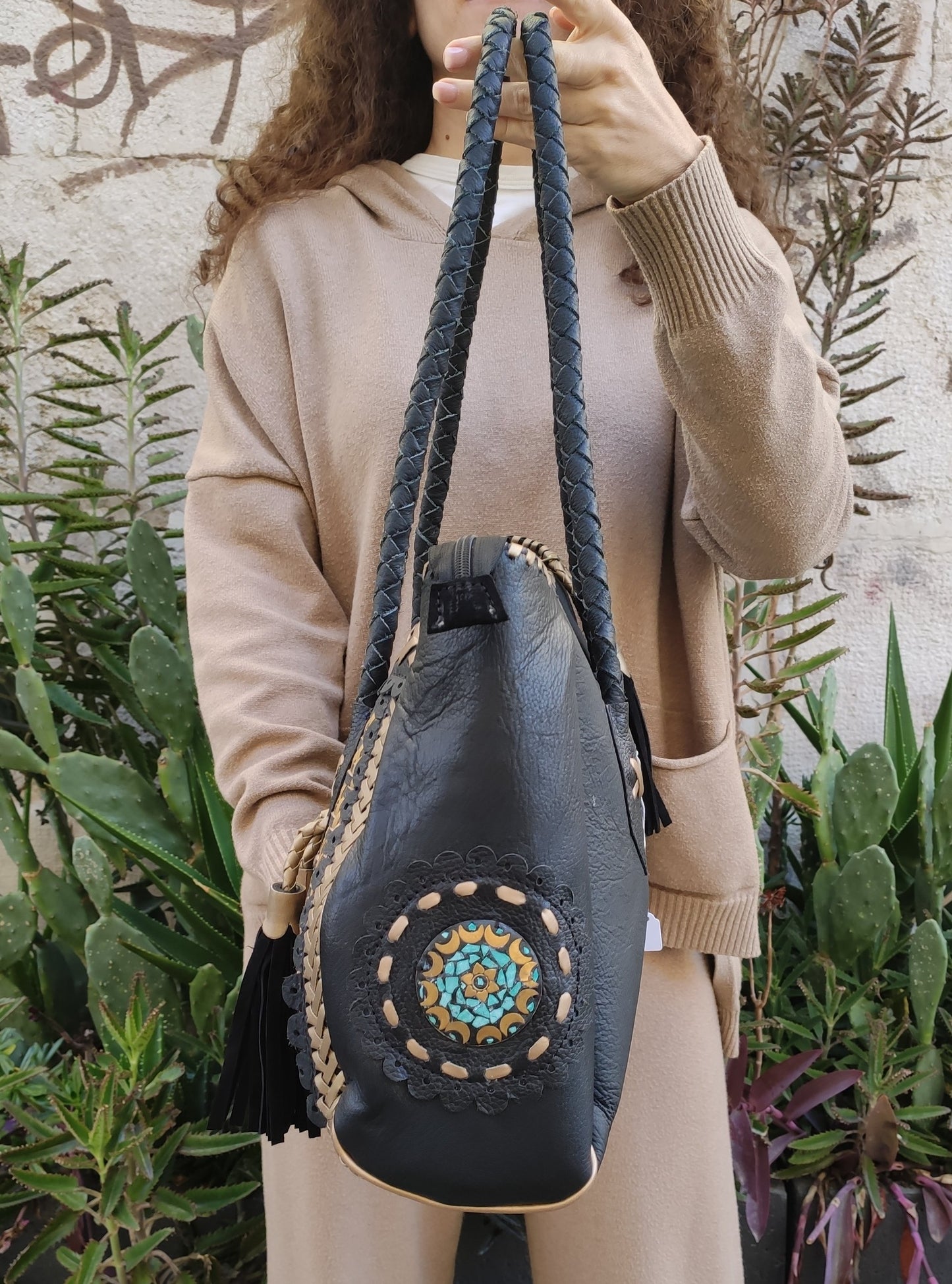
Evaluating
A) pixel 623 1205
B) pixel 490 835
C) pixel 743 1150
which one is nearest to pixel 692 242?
pixel 490 835

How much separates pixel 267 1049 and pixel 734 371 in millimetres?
448

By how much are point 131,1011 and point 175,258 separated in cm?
116

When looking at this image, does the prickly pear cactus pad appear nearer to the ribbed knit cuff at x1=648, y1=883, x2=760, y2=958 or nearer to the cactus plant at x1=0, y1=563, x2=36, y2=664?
the ribbed knit cuff at x1=648, y1=883, x2=760, y2=958

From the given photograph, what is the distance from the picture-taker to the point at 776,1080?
120 cm

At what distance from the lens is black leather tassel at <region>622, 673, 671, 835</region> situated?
0.51 metres

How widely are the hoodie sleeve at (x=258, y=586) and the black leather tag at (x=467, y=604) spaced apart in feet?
1.02

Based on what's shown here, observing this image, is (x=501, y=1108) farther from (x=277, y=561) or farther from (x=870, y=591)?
(x=870, y=591)

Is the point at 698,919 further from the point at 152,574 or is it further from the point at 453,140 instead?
the point at 152,574

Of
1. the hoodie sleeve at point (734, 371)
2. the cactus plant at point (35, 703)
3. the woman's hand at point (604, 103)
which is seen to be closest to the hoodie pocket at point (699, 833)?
the hoodie sleeve at point (734, 371)

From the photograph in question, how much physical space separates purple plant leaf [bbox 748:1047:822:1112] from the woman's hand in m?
1.05

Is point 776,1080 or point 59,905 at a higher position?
point 59,905

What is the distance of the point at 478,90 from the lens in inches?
17.3

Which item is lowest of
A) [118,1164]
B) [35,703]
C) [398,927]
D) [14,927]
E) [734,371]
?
[118,1164]

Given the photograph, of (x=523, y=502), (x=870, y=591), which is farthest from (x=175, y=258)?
(x=870, y=591)
